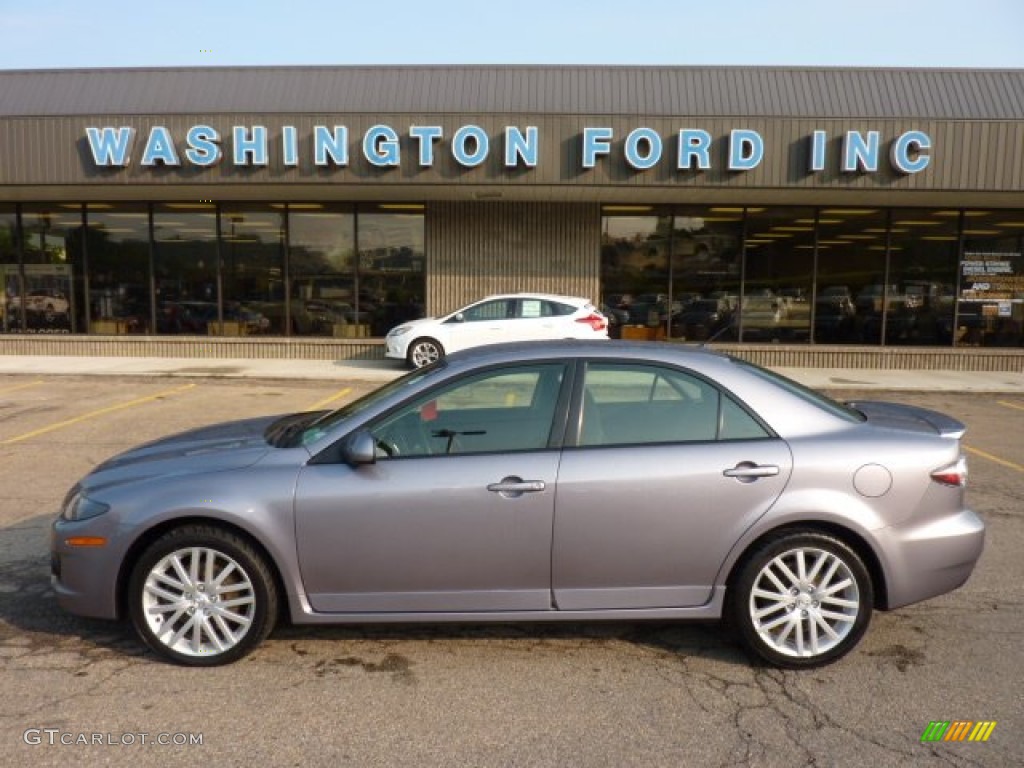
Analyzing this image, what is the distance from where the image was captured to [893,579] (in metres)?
3.62

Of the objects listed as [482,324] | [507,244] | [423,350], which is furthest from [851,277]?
[423,350]

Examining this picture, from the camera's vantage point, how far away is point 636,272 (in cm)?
1709

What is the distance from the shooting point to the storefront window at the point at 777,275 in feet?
55.1

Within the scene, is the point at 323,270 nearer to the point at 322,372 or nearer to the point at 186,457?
the point at 322,372

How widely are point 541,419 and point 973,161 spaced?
44.7 feet

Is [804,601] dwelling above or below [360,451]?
below

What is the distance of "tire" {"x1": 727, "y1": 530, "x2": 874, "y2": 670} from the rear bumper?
0.14m

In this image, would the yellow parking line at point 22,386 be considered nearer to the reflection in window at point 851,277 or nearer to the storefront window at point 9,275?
the storefront window at point 9,275

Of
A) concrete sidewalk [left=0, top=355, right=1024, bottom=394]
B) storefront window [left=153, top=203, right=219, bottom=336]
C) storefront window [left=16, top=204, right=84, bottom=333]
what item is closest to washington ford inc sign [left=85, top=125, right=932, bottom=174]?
storefront window [left=153, top=203, right=219, bottom=336]

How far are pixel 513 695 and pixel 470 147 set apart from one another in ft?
40.1

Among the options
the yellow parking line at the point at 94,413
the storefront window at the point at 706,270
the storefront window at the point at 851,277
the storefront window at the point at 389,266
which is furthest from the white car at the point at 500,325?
the storefront window at the point at 851,277

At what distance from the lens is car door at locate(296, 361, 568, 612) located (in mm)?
3521

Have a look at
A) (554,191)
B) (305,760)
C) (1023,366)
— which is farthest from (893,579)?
(1023,366)

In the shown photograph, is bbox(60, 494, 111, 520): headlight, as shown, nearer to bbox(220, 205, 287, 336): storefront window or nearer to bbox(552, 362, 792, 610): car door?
bbox(552, 362, 792, 610): car door
